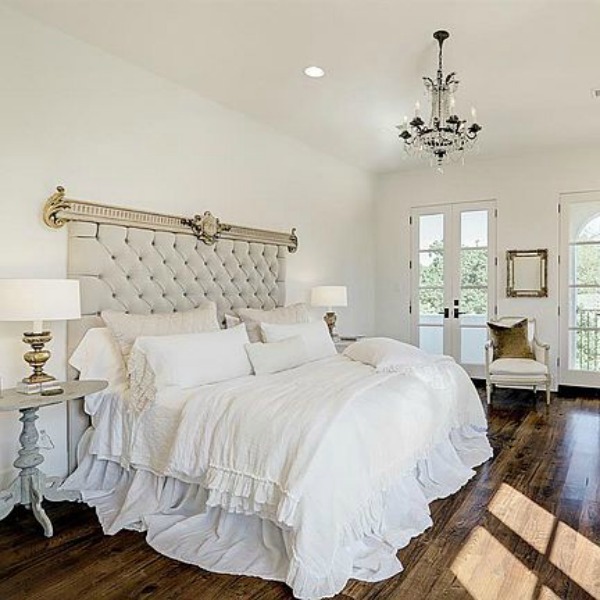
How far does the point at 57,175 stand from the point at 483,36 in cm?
277

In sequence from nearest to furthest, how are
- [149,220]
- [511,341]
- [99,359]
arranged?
[99,359]
[149,220]
[511,341]

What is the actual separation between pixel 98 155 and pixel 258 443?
221 cm

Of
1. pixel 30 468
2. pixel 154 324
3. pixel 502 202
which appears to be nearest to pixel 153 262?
pixel 154 324

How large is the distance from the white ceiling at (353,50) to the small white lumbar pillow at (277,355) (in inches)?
77.5

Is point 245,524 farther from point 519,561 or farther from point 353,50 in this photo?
point 353,50

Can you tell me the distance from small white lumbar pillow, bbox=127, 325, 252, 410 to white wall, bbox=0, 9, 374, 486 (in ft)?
1.96

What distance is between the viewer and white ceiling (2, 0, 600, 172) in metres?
2.89

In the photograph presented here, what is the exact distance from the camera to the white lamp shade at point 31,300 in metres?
2.45

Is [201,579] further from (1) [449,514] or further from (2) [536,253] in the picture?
(2) [536,253]

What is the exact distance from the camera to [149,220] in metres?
3.59

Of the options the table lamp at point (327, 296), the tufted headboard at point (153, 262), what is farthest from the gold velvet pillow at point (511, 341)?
the tufted headboard at point (153, 262)

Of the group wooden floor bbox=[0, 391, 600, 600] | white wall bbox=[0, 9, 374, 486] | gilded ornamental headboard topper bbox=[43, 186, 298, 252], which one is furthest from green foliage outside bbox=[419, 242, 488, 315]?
wooden floor bbox=[0, 391, 600, 600]

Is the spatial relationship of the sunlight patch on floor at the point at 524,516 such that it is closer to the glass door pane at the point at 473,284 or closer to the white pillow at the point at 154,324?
the white pillow at the point at 154,324

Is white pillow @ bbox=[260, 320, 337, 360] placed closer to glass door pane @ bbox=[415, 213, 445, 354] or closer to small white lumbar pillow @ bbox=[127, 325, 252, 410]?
small white lumbar pillow @ bbox=[127, 325, 252, 410]
